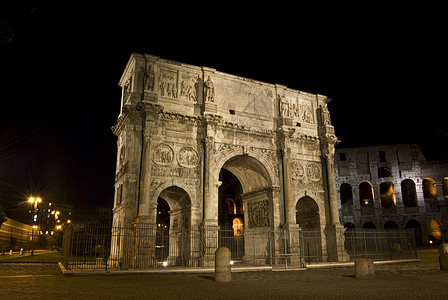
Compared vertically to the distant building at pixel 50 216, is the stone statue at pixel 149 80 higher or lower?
higher

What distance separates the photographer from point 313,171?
939 inches

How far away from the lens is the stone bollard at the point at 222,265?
11.4m

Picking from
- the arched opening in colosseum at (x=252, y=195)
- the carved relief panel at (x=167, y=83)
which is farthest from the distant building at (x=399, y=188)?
the carved relief panel at (x=167, y=83)

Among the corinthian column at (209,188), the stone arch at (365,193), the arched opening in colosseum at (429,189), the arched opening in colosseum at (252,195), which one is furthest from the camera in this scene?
the stone arch at (365,193)

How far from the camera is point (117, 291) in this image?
356 inches

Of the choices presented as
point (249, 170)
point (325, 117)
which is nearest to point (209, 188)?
point (249, 170)

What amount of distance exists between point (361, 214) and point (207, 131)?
30723 mm

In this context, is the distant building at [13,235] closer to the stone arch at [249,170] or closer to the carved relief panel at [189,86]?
the stone arch at [249,170]

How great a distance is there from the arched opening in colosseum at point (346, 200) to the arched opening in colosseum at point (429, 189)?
900cm

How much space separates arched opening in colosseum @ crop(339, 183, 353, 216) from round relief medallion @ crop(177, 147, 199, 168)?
1212 inches

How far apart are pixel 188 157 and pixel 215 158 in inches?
63.1

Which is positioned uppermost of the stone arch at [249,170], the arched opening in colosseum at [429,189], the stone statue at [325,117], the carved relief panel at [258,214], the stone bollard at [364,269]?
the stone statue at [325,117]

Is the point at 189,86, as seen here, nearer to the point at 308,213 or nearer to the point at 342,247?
the point at 308,213

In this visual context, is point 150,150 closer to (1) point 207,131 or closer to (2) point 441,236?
(1) point 207,131
